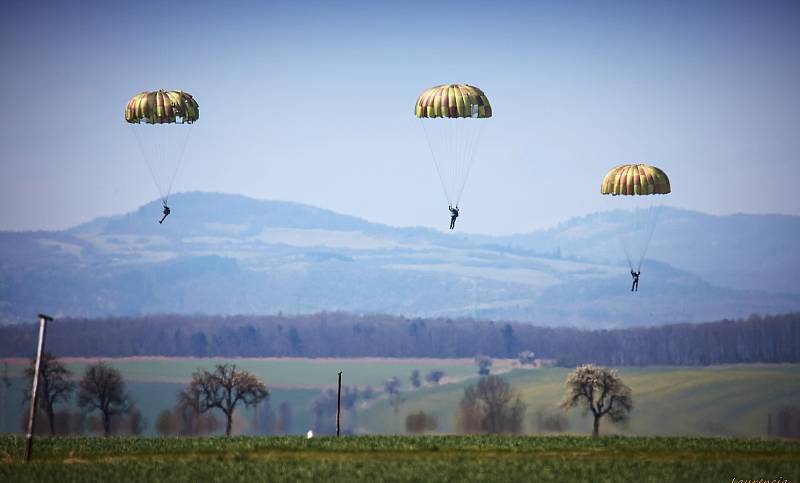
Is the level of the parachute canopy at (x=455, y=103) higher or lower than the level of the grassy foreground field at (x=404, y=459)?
higher

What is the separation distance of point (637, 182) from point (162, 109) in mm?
36251

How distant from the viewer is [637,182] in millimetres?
100438

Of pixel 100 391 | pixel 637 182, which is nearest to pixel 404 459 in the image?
pixel 637 182

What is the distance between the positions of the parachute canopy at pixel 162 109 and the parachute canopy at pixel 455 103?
57.4 feet

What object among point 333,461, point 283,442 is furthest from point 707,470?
point 283,442

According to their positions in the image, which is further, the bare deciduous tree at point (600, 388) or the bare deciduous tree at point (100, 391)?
the bare deciduous tree at point (100, 391)

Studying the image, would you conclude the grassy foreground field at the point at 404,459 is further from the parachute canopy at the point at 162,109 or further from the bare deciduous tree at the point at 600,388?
the bare deciduous tree at the point at 600,388

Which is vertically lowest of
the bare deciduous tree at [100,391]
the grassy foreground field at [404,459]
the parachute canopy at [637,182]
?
the grassy foreground field at [404,459]

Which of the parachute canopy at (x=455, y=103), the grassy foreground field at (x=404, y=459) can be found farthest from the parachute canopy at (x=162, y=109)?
the grassy foreground field at (x=404, y=459)

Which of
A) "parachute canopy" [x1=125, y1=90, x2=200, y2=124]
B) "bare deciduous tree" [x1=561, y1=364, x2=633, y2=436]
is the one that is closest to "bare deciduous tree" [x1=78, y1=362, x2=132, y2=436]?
"bare deciduous tree" [x1=561, y1=364, x2=633, y2=436]

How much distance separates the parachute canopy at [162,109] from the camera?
99.0 metres

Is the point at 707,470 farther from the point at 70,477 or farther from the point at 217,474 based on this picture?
the point at 70,477

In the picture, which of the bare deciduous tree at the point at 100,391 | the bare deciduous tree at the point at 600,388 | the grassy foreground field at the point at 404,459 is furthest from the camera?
the bare deciduous tree at the point at 100,391

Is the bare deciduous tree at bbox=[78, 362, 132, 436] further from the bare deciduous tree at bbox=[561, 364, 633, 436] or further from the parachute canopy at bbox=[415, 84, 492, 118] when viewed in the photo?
the parachute canopy at bbox=[415, 84, 492, 118]
